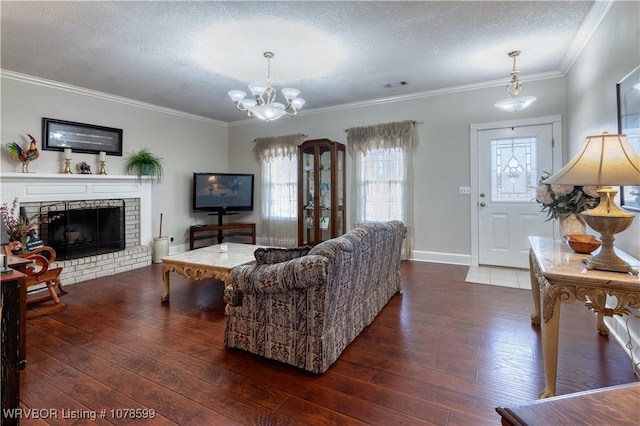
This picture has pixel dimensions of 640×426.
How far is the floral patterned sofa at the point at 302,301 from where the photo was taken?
183 cm

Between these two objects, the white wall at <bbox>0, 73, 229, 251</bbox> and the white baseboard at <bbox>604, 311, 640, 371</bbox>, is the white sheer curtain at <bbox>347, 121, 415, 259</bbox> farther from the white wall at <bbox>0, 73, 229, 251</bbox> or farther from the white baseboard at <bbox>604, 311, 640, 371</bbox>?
the white wall at <bbox>0, 73, 229, 251</bbox>

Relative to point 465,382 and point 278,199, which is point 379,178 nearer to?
point 278,199

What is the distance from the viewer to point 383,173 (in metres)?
5.00

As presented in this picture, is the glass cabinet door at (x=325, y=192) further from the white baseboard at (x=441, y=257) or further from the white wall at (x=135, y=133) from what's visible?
the white wall at (x=135, y=133)

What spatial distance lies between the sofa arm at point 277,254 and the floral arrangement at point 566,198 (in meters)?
1.73

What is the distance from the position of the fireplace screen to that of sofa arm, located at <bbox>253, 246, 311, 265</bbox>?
3.53 metres

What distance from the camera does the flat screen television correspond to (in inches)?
224

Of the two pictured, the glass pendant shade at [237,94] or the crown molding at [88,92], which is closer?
the glass pendant shade at [237,94]

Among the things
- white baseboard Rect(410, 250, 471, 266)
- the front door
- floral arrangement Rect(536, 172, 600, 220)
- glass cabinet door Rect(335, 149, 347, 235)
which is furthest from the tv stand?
floral arrangement Rect(536, 172, 600, 220)

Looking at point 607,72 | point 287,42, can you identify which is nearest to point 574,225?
point 607,72

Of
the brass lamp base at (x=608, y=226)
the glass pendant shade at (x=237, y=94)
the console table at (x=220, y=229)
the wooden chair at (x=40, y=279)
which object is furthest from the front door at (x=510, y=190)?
the wooden chair at (x=40, y=279)

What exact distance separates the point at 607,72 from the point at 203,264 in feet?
12.7

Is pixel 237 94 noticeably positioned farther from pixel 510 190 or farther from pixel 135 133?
pixel 510 190

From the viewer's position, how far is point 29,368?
2.00 metres
